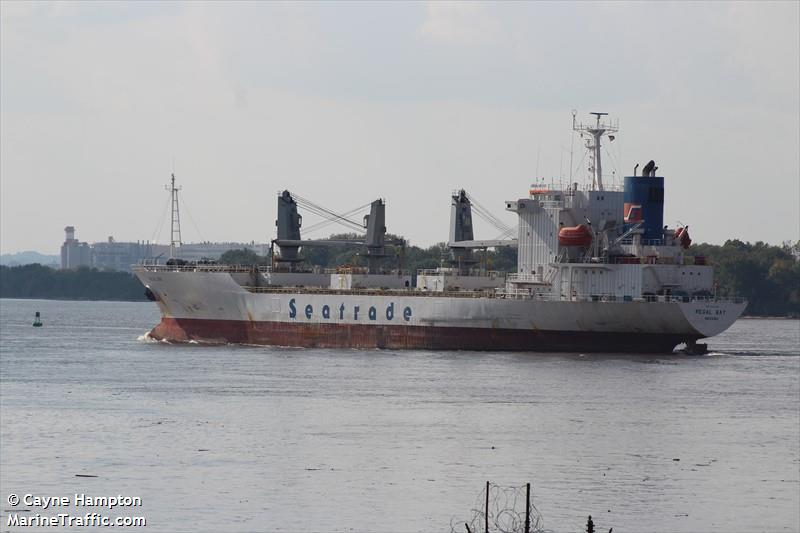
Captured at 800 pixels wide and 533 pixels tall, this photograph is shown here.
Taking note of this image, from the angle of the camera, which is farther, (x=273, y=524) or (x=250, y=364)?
(x=250, y=364)

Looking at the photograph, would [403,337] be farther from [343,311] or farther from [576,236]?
[576,236]

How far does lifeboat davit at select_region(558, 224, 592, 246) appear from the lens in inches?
2813

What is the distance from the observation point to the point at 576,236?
71500mm

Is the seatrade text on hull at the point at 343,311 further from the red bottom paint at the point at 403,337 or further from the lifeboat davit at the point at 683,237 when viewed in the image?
the lifeboat davit at the point at 683,237

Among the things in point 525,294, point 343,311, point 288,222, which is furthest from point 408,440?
point 288,222

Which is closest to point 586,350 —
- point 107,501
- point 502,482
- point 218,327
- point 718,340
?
point 218,327

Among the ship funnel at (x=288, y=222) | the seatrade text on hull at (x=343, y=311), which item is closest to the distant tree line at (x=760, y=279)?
the ship funnel at (x=288, y=222)

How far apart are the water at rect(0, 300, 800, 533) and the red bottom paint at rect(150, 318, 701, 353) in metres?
2.13

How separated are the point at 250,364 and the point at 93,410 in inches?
771

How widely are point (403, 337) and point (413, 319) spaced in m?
1.09

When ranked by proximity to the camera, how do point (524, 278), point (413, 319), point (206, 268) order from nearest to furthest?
point (524, 278)
point (413, 319)
point (206, 268)

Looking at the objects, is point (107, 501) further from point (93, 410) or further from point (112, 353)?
point (112, 353)

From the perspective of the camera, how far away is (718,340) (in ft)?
315

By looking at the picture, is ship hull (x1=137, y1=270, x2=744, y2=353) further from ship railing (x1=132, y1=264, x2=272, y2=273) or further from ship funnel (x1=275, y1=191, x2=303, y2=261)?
ship funnel (x1=275, y1=191, x2=303, y2=261)
